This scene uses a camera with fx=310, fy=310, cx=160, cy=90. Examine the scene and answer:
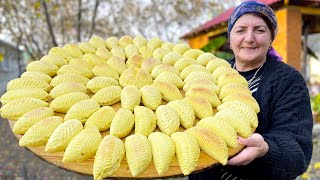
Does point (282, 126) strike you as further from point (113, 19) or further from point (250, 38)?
point (113, 19)

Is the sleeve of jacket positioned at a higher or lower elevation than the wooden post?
lower

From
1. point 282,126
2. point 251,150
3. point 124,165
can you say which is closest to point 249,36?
point 282,126

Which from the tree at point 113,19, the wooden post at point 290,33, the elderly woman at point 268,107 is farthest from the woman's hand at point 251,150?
the tree at point 113,19

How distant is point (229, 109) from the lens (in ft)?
4.12

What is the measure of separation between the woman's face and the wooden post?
4.18 meters

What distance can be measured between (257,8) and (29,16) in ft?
23.1

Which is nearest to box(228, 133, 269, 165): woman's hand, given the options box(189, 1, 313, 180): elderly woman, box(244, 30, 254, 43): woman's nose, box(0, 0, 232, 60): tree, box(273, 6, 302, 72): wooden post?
box(189, 1, 313, 180): elderly woman

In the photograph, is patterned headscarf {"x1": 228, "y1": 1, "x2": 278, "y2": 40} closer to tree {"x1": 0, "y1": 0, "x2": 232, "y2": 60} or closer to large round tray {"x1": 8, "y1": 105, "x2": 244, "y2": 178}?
large round tray {"x1": 8, "y1": 105, "x2": 244, "y2": 178}

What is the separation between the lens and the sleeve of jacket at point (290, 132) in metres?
1.25

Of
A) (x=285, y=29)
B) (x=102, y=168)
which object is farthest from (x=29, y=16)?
(x=102, y=168)

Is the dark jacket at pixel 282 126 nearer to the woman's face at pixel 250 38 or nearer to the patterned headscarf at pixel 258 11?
the woman's face at pixel 250 38

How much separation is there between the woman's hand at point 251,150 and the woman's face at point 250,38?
54 cm

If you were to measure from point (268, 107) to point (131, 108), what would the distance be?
0.65 metres

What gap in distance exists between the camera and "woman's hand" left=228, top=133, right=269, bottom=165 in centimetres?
113
